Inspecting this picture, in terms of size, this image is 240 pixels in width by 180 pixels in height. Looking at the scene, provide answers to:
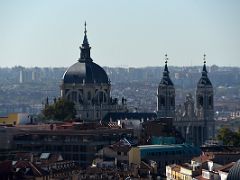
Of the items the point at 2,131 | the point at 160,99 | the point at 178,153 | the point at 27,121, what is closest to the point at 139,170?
the point at 178,153

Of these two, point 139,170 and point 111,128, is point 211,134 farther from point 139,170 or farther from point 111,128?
point 139,170

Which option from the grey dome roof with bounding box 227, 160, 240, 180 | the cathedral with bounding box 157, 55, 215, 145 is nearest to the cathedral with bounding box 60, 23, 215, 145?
the cathedral with bounding box 157, 55, 215, 145

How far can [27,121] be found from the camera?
120m

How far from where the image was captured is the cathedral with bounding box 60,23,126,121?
136m

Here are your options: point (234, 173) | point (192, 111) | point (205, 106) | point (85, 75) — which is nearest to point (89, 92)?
point (85, 75)

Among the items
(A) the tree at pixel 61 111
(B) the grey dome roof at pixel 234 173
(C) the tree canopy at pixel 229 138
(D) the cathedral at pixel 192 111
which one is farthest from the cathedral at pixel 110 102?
(B) the grey dome roof at pixel 234 173

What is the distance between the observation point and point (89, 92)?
137625mm

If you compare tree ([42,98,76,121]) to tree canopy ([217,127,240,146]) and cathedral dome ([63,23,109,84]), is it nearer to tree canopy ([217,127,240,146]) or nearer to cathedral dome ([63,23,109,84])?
cathedral dome ([63,23,109,84])

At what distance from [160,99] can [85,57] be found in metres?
7.91

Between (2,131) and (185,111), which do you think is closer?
(2,131)

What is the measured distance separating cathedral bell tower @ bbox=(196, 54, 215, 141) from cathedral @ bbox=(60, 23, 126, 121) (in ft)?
25.9

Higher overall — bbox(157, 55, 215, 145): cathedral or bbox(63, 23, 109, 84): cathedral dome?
bbox(63, 23, 109, 84): cathedral dome

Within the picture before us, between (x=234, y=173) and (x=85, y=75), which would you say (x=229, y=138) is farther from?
(x=234, y=173)

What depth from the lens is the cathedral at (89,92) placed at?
136 meters
